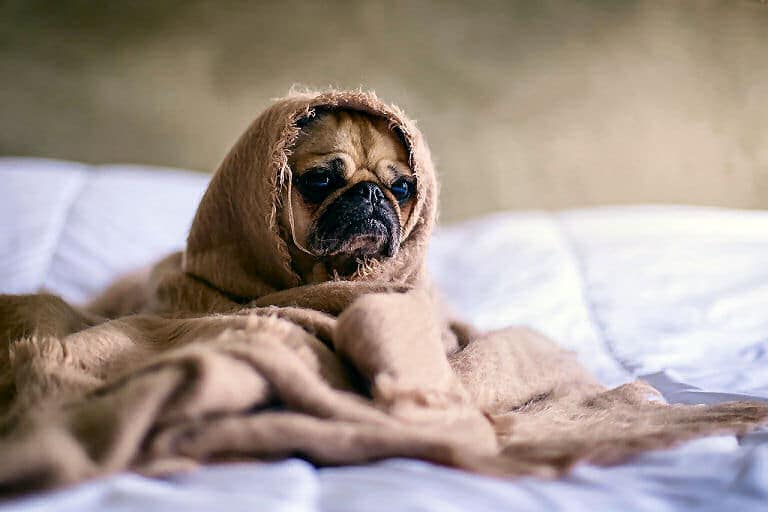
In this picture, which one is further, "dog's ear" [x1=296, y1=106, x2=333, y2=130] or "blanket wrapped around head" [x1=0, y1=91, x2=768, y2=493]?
"dog's ear" [x1=296, y1=106, x2=333, y2=130]

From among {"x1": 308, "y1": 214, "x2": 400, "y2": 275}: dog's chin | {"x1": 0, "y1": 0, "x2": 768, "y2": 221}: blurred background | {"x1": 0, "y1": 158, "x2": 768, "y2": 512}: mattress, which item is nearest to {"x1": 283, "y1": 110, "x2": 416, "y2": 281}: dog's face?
{"x1": 308, "y1": 214, "x2": 400, "y2": 275}: dog's chin

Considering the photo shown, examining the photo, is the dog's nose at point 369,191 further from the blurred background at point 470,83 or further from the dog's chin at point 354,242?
the blurred background at point 470,83

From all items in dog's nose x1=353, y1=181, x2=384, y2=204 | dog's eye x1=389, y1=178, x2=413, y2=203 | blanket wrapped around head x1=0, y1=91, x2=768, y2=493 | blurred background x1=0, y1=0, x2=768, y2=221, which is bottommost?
blanket wrapped around head x1=0, y1=91, x2=768, y2=493

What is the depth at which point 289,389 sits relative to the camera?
686mm

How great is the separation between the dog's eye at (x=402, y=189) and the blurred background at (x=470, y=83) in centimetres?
94

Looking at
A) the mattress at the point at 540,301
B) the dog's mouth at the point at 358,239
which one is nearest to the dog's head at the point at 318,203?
the dog's mouth at the point at 358,239

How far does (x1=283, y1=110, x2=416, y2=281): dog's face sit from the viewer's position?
117cm

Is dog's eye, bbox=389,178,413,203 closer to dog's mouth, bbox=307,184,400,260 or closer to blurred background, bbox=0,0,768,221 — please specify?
dog's mouth, bbox=307,184,400,260

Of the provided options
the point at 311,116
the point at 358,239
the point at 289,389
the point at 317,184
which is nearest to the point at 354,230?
the point at 358,239

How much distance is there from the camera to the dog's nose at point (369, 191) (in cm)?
119

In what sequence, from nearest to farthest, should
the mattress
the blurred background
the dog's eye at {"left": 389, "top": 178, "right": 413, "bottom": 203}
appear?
1. the mattress
2. the dog's eye at {"left": 389, "top": 178, "right": 413, "bottom": 203}
3. the blurred background

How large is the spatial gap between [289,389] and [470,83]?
1707 millimetres

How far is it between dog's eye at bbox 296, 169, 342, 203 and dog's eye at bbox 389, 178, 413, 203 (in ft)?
0.36

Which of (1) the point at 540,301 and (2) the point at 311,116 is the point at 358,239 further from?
(1) the point at 540,301
